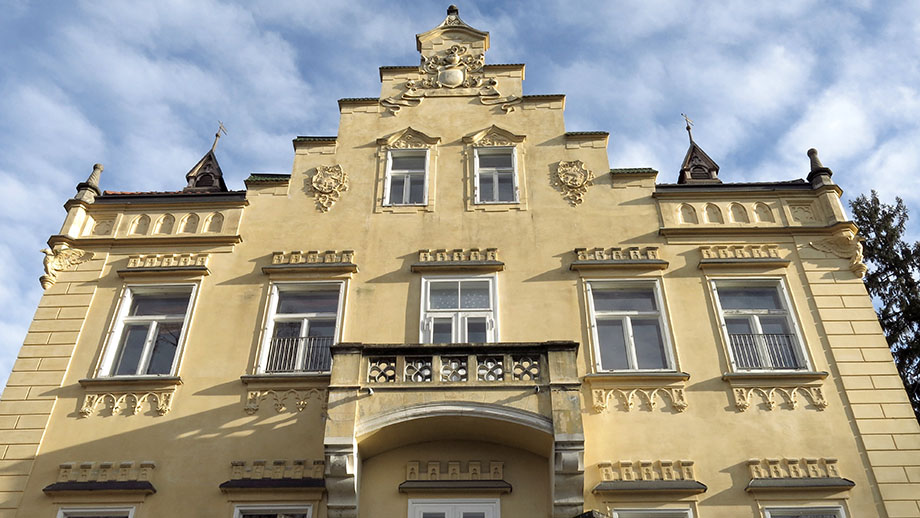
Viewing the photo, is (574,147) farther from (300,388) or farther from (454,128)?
(300,388)

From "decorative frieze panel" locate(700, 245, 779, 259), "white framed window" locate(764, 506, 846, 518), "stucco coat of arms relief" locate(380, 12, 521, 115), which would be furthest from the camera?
"stucco coat of arms relief" locate(380, 12, 521, 115)

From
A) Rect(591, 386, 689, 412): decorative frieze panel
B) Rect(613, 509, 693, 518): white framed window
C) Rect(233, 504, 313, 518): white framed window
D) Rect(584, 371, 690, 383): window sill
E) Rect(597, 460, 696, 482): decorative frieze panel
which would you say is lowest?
Rect(613, 509, 693, 518): white framed window

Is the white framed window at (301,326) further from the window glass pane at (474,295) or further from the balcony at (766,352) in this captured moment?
the balcony at (766,352)

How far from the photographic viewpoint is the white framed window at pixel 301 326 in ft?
46.9

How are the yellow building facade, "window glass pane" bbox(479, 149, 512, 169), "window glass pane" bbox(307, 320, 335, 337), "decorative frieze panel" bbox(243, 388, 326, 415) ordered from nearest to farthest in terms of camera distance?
the yellow building facade → "decorative frieze panel" bbox(243, 388, 326, 415) → "window glass pane" bbox(307, 320, 335, 337) → "window glass pane" bbox(479, 149, 512, 169)

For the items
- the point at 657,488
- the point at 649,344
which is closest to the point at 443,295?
the point at 649,344

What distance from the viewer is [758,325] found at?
14.6 m

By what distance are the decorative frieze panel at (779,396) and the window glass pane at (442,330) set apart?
204 inches

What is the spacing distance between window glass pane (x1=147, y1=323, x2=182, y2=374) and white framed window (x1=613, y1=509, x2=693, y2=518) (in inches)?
331

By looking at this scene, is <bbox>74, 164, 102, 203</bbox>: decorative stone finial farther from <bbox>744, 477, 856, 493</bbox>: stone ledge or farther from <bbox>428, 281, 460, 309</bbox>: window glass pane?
<bbox>744, 477, 856, 493</bbox>: stone ledge

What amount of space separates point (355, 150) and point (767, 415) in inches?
406

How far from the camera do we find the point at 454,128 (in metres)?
18.0

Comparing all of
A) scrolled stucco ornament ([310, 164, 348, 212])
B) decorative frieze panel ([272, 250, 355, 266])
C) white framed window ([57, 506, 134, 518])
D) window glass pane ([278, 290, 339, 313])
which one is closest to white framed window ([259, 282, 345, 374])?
window glass pane ([278, 290, 339, 313])

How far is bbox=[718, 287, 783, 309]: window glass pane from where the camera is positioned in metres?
15.0
